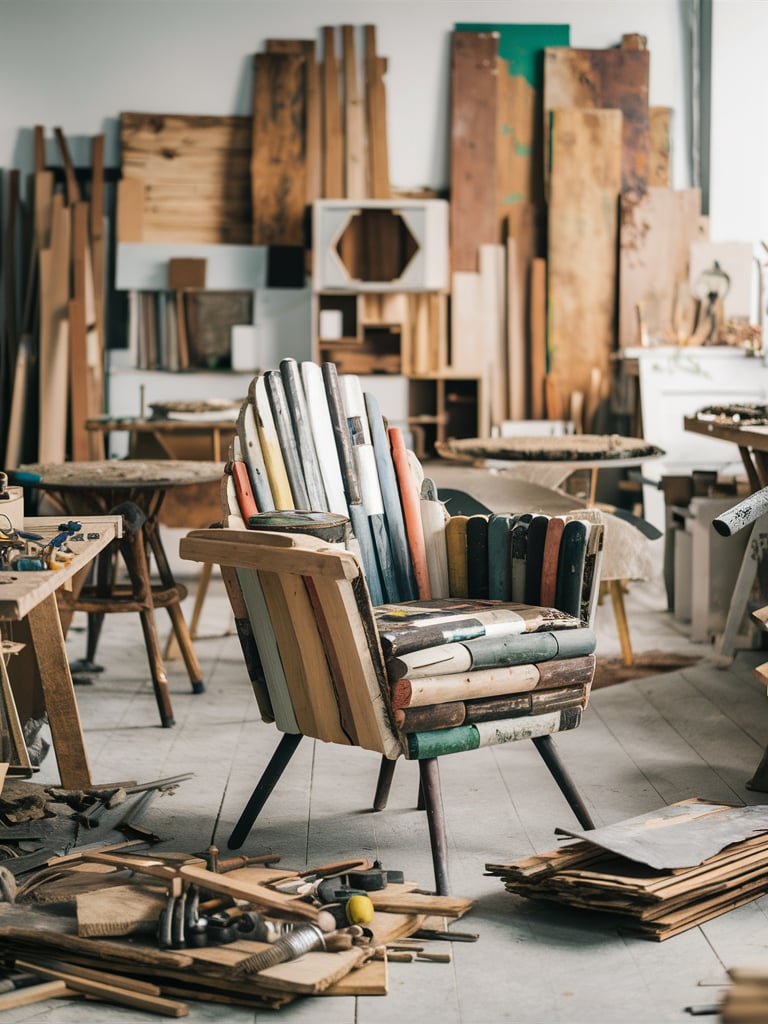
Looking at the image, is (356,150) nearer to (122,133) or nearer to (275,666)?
(122,133)

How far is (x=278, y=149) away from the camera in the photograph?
25.4ft

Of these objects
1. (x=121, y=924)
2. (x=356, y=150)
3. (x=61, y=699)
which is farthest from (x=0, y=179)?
(x=121, y=924)

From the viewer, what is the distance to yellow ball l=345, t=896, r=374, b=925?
2428mm

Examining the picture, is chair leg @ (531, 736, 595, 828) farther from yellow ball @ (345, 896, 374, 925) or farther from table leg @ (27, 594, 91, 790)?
table leg @ (27, 594, 91, 790)

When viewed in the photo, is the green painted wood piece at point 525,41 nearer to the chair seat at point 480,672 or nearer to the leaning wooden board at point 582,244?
the leaning wooden board at point 582,244

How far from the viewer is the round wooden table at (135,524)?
401 centimetres

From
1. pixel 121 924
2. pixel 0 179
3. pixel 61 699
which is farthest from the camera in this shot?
pixel 0 179

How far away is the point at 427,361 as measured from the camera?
7859 millimetres

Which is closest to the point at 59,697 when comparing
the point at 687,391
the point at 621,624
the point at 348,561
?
the point at 348,561

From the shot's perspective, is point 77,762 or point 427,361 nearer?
point 77,762

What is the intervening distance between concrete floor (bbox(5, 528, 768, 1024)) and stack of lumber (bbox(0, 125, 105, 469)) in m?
2.33

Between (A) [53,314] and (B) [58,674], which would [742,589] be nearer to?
(B) [58,674]

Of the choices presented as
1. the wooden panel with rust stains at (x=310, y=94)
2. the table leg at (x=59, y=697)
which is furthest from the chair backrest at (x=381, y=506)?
the wooden panel with rust stains at (x=310, y=94)

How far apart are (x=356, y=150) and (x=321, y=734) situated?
5.61 m
